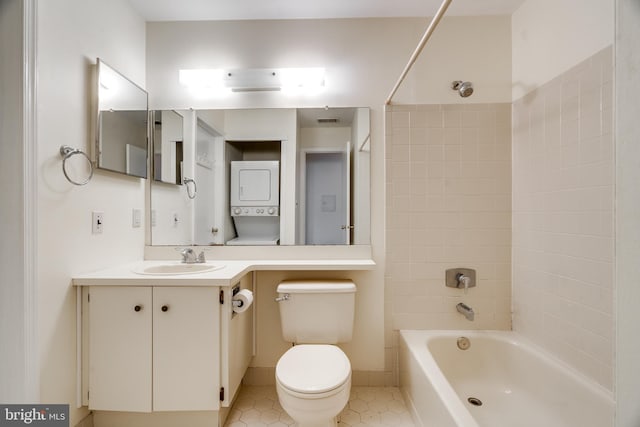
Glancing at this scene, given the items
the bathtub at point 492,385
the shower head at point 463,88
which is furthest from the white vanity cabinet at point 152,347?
the shower head at point 463,88

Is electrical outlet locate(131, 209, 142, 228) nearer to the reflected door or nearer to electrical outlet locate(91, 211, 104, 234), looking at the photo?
electrical outlet locate(91, 211, 104, 234)

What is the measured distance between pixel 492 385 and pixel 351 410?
817 mm

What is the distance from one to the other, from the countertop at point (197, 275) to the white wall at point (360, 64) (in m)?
0.23

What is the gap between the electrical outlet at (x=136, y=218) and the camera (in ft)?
5.40

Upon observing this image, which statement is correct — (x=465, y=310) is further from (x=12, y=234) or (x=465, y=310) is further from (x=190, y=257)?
(x=12, y=234)

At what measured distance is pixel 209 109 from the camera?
1.78 meters

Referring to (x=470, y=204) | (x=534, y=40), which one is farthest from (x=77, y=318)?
(x=534, y=40)

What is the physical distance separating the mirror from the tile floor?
1.48m

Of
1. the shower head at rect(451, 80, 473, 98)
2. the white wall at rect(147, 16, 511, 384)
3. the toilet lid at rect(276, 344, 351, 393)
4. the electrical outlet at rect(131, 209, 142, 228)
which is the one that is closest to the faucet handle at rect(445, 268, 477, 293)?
the white wall at rect(147, 16, 511, 384)

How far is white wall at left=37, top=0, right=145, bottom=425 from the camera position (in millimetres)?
1107

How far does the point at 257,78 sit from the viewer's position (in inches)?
67.6

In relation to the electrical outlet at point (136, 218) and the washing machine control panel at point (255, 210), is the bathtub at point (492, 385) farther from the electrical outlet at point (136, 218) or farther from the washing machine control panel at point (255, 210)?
the electrical outlet at point (136, 218)

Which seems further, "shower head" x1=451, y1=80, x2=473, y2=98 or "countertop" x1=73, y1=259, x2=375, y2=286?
"shower head" x1=451, y1=80, x2=473, y2=98

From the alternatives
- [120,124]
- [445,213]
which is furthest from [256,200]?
[445,213]
